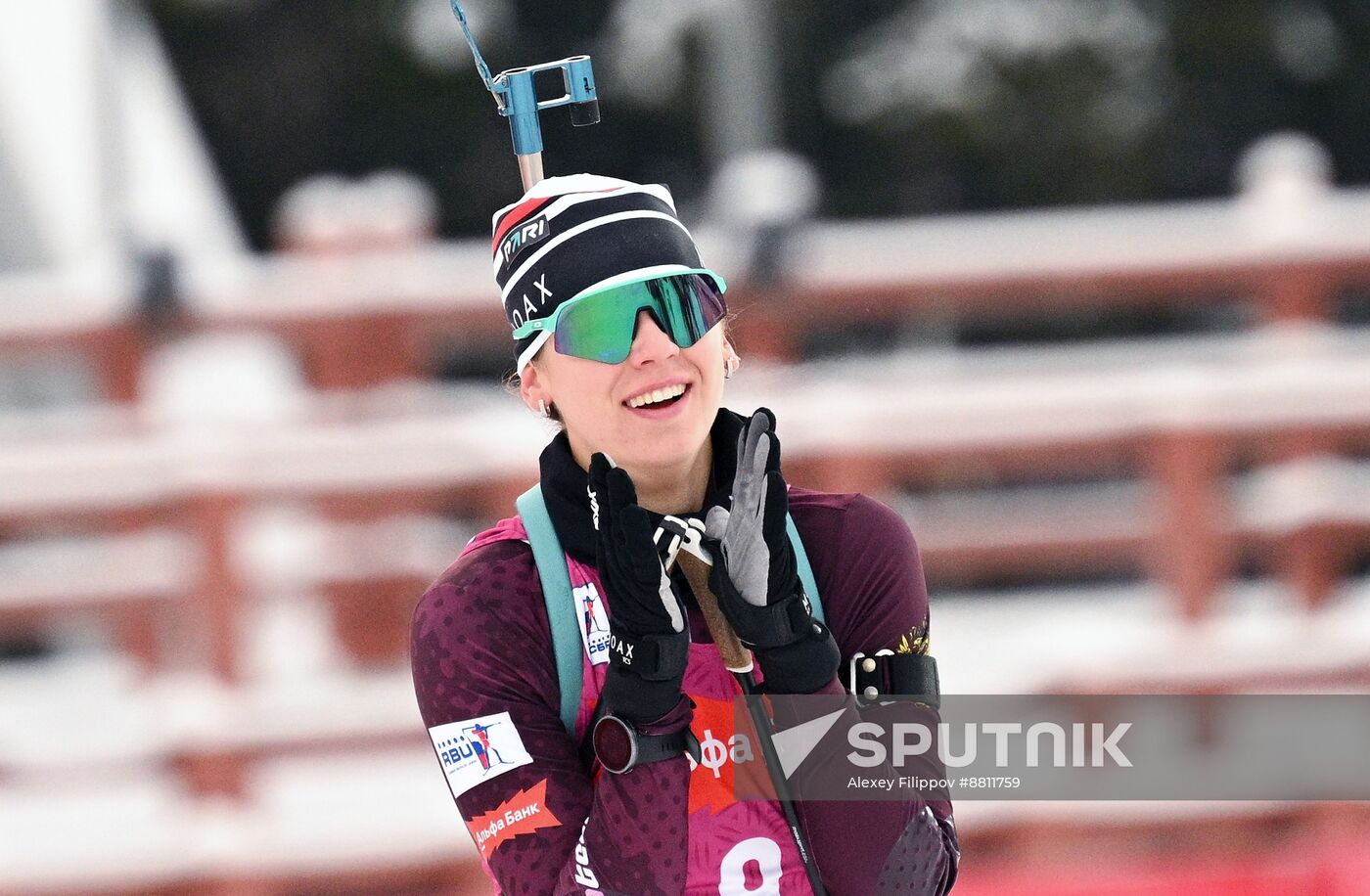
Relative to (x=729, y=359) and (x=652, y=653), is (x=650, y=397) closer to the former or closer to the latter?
(x=729, y=359)

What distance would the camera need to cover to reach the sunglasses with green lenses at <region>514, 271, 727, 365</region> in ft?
6.02

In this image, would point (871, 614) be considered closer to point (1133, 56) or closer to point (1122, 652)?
point (1122, 652)

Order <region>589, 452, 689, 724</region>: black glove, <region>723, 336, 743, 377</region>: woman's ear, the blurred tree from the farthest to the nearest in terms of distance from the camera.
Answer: the blurred tree → <region>723, 336, 743, 377</region>: woman's ear → <region>589, 452, 689, 724</region>: black glove

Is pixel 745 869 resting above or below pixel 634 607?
below

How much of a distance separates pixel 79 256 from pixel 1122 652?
736 cm

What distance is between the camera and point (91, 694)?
748cm

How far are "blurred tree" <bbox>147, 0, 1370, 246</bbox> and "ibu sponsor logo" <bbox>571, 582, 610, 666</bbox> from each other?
13.2 m

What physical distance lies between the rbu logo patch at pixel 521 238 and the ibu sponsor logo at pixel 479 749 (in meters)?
0.49

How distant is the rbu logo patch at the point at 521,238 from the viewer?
1.90m

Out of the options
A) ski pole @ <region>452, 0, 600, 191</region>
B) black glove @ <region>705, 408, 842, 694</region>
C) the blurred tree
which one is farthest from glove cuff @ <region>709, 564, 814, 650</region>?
the blurred tree

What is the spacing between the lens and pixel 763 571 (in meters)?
1.71

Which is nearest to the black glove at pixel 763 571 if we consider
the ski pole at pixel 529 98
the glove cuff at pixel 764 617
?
the glove cuff at pixel 764 617

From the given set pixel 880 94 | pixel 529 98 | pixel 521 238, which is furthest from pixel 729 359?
pixel 880 94

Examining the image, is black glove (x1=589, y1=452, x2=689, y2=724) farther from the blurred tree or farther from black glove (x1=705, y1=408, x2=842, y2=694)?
the blurred tree
